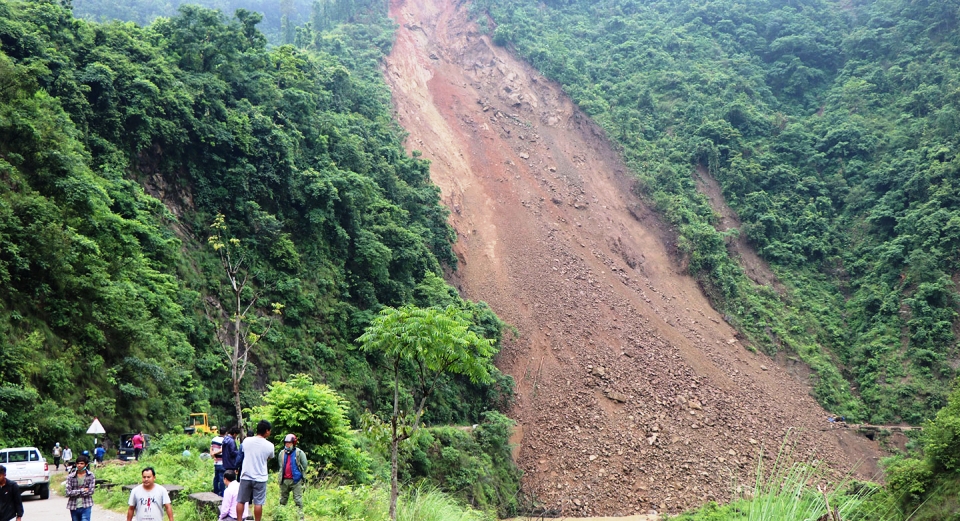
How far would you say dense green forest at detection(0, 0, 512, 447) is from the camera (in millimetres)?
16344

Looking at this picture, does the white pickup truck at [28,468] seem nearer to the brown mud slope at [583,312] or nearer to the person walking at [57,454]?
the person walking at [57,454]

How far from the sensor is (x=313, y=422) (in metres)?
12.3

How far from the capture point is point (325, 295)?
83.1ft

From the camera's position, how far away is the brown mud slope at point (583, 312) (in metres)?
25.0

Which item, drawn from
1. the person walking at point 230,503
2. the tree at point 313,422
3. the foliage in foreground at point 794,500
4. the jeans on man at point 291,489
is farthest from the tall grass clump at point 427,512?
the foliage in foreground at point 794,500

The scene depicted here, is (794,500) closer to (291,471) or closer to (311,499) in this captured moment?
(291,471)

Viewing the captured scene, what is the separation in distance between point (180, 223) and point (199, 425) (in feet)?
26.4

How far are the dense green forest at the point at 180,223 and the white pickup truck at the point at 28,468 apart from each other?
299 cm

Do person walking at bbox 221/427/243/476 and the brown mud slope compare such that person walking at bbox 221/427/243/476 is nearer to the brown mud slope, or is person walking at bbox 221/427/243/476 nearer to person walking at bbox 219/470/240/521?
person walking at bbox 219/470/240/521

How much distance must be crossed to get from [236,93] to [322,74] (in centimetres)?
715

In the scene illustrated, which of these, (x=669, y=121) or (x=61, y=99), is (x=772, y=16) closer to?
(x=669, y=121)

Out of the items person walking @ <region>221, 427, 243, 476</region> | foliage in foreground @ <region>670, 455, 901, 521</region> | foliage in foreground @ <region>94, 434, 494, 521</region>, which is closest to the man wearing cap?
foliage in foreground @ <region>94, 434, 494, 521</region>

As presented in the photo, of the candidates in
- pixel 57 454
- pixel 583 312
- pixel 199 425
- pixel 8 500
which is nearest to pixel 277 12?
pixel 583 312

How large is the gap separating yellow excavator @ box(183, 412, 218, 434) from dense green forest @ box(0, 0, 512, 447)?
1.30ft
